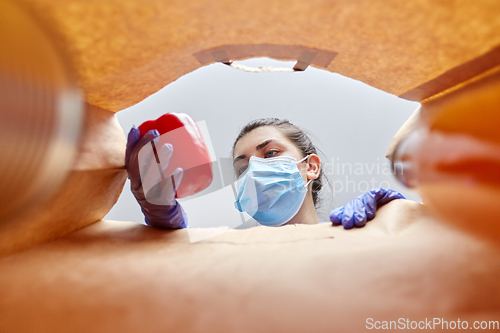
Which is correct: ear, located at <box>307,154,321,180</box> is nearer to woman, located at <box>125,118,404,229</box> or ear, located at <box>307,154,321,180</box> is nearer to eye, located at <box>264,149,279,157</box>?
woman, located at <box>125,118,404,229</box>

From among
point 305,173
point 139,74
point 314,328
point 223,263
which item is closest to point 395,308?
point 314,328

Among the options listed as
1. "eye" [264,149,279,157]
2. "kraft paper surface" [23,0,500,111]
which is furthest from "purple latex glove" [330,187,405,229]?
"eye" [264,149,279,157]

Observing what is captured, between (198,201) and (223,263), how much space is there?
416mm

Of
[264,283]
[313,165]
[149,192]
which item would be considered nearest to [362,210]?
[264,283]

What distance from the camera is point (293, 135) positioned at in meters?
1.36

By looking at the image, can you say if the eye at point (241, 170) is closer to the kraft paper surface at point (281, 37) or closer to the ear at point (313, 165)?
the ear at point (313, 165)

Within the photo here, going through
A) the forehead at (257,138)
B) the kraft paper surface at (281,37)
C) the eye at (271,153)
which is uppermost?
the kraft paper surface at (281,37)

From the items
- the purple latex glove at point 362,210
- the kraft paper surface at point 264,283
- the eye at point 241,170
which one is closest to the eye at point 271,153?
the eye at point 241,170

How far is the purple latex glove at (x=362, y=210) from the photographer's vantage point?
26.8 inches

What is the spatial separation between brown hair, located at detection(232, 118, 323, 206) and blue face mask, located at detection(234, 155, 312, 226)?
218 mm

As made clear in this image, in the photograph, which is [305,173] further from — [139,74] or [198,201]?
[139,74]

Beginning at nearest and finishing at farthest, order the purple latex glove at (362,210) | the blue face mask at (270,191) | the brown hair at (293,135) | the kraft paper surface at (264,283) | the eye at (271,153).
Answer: the kraft paper surface at (264,283) → the purple latex glove at (362,210) → the blue face mask at (270,191) → the eye at (271,153) → the brown hair at (293,135)

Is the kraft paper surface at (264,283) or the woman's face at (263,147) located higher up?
the woman's face at (263,147)

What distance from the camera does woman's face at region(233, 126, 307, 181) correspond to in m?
1.22
